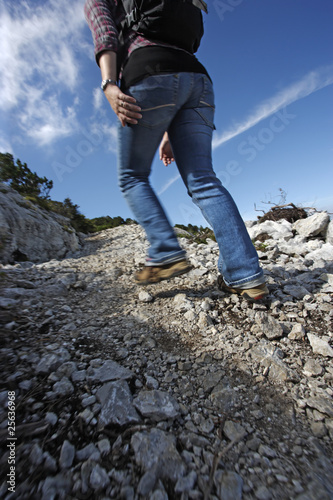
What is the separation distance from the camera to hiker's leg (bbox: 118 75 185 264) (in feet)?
4.65

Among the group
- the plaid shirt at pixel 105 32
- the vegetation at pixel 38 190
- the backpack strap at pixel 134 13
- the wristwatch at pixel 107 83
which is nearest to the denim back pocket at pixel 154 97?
the wristwatch at pixel 107 83

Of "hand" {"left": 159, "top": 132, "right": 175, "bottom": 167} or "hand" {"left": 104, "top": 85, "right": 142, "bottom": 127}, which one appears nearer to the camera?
"hand" {"left": 104, "top": 85, "right": 142, "bottom": 127}

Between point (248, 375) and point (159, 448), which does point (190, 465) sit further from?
point (248, 375)

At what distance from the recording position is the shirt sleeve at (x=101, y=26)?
56.7 inches

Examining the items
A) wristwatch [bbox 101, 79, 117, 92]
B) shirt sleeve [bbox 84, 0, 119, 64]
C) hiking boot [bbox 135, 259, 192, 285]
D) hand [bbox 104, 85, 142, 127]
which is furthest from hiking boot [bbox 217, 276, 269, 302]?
shirt sleeve [bbox 84, 0, 119, 64]

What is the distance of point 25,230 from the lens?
15.7 ft

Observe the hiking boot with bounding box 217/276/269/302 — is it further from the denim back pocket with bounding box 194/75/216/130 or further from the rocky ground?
the denim back pocket with bounding box 194/75/216/130

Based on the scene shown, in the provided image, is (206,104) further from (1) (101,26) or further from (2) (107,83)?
(1) (101,26)

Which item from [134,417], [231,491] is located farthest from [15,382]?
[231,491]

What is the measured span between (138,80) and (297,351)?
2.00 metres

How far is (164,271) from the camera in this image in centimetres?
161

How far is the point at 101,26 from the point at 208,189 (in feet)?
4.30

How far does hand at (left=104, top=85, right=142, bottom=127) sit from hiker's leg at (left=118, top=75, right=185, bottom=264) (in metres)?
0.04

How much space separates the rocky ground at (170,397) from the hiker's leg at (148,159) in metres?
0.62
